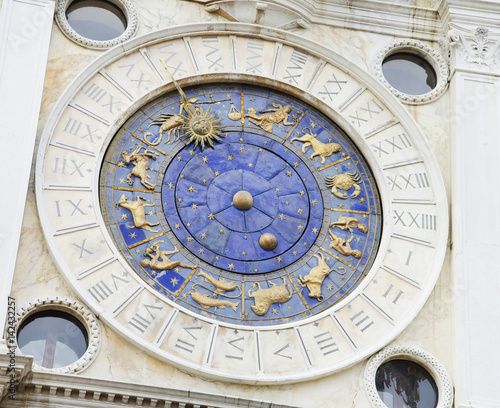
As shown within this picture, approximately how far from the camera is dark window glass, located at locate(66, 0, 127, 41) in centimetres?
1388

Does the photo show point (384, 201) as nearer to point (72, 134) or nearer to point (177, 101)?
point (177, 101)

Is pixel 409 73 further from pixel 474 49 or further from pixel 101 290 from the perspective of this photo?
pixel 101 290

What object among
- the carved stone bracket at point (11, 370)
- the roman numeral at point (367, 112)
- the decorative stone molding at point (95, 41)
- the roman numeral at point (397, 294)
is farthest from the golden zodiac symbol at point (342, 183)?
the carved stone bracket at point (11, 370)

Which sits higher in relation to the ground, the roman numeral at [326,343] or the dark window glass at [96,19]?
the dark window glass at [96,19]

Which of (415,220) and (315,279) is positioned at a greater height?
(415,220)

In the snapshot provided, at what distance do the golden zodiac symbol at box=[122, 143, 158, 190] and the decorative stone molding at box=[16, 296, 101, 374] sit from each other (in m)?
1.58

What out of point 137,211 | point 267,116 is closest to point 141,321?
point 137,211

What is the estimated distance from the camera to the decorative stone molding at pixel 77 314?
12.0 metres

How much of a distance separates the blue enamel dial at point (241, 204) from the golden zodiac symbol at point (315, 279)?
0.01 meters

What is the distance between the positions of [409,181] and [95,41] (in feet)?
11.8

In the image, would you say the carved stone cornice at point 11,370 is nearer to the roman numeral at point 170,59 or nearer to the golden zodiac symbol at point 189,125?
the golden zodiac symbol at point 189,125

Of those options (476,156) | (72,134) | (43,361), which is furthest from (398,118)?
(43,361)

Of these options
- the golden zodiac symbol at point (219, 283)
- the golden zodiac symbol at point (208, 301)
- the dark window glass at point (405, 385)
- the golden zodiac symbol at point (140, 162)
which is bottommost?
the dark window glass at point (405, 385)

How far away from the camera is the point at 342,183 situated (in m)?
13.7
